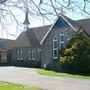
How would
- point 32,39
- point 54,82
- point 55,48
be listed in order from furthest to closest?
1. point 32,39
2. point 55,48
3. point 54,82

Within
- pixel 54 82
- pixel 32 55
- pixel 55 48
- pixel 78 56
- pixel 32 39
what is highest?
pixel 32 39

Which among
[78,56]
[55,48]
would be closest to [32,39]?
[55,48]

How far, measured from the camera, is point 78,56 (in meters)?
33.3

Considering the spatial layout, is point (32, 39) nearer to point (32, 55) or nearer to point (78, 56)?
point (32, 55)

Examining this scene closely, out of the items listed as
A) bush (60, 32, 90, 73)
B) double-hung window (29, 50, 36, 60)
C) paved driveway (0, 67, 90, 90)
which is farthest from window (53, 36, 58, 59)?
paved driveway (0, 67, 90, 90)

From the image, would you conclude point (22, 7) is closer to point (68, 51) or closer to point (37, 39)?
point (68, 51)

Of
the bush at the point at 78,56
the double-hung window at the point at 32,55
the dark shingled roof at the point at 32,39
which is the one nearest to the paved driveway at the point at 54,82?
the bush at the point at 78,56

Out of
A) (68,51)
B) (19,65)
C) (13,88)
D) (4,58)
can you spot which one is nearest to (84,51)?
(68,51)

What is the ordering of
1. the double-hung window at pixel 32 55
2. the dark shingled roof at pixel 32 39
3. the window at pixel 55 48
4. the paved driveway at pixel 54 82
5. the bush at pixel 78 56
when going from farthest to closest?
the double-hung window at pixel 32 55 < the dark shingled roof at pixel 32 39 < the window at pixel 55 48 < the bush at pixel 78 56 < the paved driveway at pixel 54 82

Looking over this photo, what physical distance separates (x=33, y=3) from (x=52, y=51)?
106ft

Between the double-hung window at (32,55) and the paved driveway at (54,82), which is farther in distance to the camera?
the double-hung window at (32,55)

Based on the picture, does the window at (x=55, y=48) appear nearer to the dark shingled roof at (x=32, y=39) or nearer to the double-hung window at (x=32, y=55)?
the dark shingled roof at (x=32, y=39)

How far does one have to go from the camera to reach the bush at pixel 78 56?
32.7 m

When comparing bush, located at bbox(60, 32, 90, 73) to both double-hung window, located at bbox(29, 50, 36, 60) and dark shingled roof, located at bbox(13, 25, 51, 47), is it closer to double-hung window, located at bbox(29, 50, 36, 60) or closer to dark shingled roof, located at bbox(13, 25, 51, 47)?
dark shingled roof, located at bbox(13, 25, 51, 47)
